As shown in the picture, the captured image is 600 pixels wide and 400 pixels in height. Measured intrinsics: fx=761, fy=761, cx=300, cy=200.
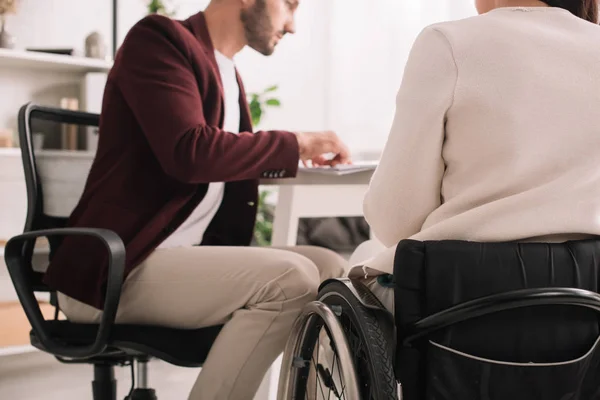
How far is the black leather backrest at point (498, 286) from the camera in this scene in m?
0.95

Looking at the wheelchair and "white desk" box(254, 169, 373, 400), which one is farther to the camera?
"white desk" box(254, 169, 373, 400)

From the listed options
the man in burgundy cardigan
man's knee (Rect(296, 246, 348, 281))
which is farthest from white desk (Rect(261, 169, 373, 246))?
the man in burgundy cardigan

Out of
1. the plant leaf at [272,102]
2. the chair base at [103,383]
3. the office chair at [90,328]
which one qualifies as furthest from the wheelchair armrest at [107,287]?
the plant leaf at [272,102]

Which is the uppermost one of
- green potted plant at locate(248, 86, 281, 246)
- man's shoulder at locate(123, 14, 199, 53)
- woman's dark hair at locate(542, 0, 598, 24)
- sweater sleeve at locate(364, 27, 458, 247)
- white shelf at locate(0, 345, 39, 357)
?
woman's dark hair at locate(542, 0, 598, 24)

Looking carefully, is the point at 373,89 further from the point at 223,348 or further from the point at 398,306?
the point at 398,306

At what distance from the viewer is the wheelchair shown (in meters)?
0.94

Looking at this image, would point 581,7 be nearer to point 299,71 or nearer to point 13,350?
point 13,350

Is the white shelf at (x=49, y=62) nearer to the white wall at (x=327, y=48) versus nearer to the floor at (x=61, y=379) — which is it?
the white wall at (x=327, y=48)

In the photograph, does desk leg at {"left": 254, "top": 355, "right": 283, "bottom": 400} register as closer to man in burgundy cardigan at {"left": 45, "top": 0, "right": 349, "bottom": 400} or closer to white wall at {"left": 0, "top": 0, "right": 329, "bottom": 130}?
man in burgundy cardigan at {"left": 45, "top": 0, "right": 349, "bottom": 400}

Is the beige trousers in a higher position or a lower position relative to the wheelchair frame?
lower

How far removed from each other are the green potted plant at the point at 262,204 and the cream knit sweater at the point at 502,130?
8.17 ft

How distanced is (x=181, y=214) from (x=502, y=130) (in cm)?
72

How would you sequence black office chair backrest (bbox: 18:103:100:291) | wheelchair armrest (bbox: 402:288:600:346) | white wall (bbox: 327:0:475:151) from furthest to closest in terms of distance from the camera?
1. white wall (bbox: 327:0:475:151)
2. black office chair backrest (bbox: 18:103:100:291)
3. wheelchair armrest (bbox: 402:288:600:346)

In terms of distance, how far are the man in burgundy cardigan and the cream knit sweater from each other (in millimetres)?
432
